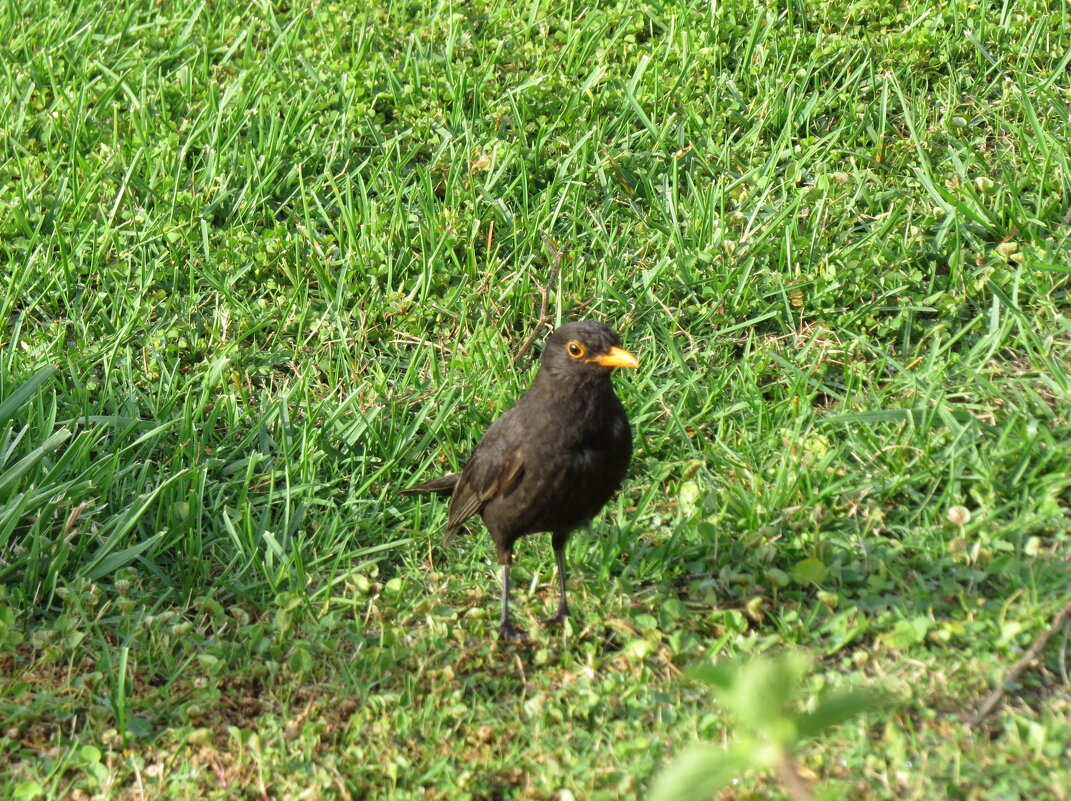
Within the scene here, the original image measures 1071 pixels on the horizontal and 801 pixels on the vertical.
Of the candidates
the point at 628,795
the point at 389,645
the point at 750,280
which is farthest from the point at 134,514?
the point at 750,280

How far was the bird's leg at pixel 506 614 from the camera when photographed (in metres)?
4.47

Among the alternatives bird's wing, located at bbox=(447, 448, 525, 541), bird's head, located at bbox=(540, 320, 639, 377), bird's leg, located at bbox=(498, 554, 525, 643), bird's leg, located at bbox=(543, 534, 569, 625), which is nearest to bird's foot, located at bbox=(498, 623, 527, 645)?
bird's leg, located at bbox=(498, 554, 525, 643)

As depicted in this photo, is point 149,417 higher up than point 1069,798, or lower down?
lower down

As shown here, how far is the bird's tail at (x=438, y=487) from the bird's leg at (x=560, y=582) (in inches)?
20.8

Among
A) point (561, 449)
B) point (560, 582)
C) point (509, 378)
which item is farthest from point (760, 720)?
point (509, 378)

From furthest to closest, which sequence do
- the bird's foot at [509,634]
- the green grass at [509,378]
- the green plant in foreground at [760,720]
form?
the bird's foot at [509,634] → the green grass at [509,378] → the green plant in foreground at [760,720]

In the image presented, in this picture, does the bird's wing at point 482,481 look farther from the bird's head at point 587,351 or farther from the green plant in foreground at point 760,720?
the green plant in foreground at point 760,720

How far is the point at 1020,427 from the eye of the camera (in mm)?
4605

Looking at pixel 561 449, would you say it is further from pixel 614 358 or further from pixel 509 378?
pixel 509 378

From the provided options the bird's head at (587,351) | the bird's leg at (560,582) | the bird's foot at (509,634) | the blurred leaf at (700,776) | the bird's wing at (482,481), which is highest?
the blurred leaf at (700,776)

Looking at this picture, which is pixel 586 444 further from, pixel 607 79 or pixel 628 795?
pixel 607 79

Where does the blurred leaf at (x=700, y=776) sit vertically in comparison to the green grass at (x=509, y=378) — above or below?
above

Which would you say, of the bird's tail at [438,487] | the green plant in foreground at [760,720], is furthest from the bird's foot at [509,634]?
the green plant in foreground at [760,720]

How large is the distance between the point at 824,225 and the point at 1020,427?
1.78m
